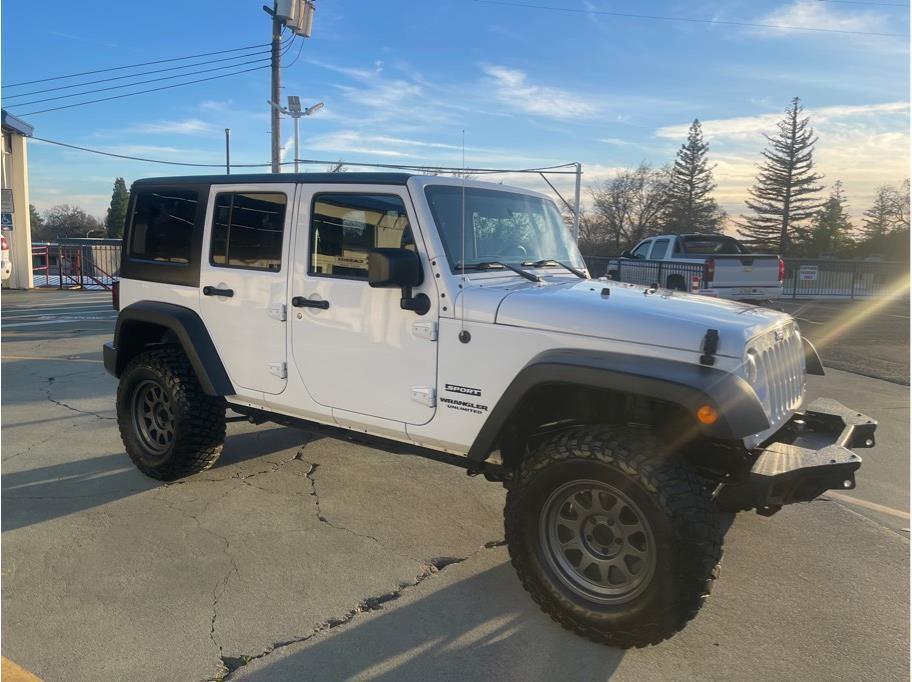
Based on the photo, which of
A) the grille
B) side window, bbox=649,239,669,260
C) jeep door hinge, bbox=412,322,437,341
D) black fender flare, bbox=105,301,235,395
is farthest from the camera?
side window, bbox=649,239,669,260

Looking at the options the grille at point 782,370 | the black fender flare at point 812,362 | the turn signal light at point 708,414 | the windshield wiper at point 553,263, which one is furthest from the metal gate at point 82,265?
the turn signal light at point 708,414

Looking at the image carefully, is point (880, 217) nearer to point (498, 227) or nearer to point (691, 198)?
point (691, 198)

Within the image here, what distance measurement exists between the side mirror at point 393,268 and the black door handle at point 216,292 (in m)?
1.37

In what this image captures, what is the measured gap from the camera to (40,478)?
4.91 metres

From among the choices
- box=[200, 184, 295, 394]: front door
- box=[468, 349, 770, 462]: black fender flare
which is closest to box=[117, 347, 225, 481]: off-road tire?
box=[200, 184, 295, 394]: front door

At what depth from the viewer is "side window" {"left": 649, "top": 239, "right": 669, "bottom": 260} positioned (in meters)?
17.0

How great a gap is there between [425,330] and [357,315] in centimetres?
50

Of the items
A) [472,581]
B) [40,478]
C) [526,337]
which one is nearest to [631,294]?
[526,337]

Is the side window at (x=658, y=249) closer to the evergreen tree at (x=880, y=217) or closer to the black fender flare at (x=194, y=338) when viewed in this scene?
Result: the black fender flare at (x=194, y=338)

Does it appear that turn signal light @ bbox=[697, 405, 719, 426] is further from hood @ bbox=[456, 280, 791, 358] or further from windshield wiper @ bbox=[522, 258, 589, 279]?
windshield wiper @ bbox=[522, 258, 589, 279]

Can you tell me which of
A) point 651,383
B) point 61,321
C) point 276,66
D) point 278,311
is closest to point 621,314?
point 651,383

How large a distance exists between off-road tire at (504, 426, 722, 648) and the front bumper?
0.64 ft

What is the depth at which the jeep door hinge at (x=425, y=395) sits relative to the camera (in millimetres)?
3598

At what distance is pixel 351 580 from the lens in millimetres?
3547
